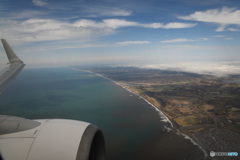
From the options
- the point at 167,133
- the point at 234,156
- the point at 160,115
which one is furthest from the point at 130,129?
the point at 234,156

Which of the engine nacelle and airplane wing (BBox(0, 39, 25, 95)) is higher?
airplane wing (BBox(0, 39, 25, 95))

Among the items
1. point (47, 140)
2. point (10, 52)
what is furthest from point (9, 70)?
point (47, 140)

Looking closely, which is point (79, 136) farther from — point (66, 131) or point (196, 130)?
point (196, 130)

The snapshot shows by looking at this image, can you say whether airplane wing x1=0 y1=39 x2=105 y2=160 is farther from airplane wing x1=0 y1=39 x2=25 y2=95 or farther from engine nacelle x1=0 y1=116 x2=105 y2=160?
airplane wing x1=0 y1=39 x2=25 y2=95

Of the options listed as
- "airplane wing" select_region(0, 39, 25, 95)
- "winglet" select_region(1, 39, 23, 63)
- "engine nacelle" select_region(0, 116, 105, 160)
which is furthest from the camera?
"winglet" select_region(1, 39, 23, 63)

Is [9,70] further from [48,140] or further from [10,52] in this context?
[48,140]

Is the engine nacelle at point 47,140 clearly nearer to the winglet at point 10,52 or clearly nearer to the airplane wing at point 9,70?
the airplane wing at point 9,70

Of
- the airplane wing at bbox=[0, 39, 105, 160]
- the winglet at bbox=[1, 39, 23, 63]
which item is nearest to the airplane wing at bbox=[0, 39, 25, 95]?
the winglet at bbox=[1, 39, 23, 63]
